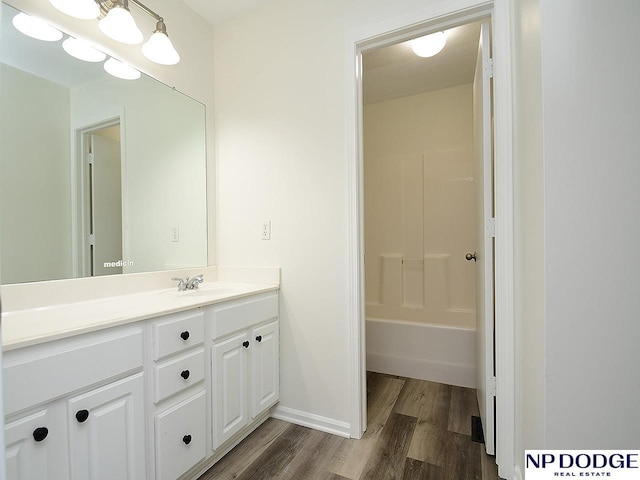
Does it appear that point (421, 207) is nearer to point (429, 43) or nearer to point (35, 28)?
point (429, 43)

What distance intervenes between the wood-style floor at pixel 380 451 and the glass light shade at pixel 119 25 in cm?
212

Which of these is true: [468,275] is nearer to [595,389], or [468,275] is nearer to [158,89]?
[595,389]

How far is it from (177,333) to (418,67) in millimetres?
2658

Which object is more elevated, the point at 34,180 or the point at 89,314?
the point at 34,180

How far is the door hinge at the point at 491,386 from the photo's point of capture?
151 centimetres

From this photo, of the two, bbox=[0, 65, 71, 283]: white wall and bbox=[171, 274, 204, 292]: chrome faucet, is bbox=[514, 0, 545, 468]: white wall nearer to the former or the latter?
bbox=[171, 274, 204, 292]: chrome faucet

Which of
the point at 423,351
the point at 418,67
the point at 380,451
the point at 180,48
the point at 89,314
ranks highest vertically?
the point at 418,67

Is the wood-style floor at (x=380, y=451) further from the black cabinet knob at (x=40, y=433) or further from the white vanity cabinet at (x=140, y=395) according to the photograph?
the black cabinet knob at (x=40, y=433)

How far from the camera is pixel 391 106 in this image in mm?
3246

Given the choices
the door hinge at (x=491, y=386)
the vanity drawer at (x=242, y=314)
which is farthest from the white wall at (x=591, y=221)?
the vanity drawer at (x=242, y=314)

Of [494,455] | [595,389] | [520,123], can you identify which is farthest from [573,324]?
[494,455]

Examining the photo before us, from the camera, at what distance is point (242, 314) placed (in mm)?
1646

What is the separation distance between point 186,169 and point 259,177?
1.55 ft

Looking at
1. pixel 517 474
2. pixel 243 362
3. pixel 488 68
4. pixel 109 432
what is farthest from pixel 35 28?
pixel 517 474
